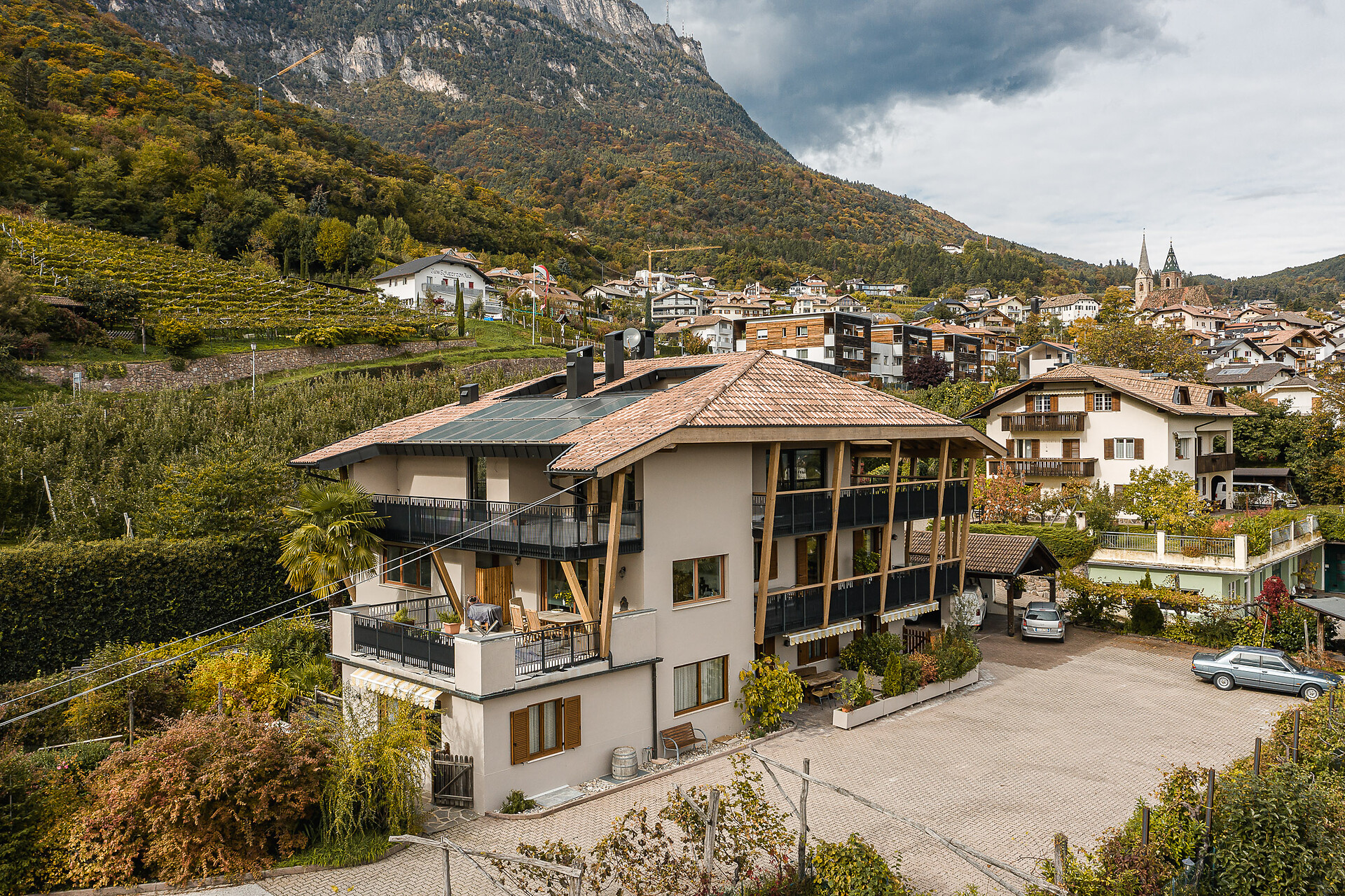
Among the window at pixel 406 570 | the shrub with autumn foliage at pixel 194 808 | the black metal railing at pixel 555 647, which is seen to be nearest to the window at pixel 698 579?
the black metal railing at pixel 555 647

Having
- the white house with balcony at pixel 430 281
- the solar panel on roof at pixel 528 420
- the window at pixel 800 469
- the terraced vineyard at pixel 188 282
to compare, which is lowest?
the window at pixel 800 469

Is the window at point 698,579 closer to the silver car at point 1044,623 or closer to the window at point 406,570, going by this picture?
the window at point 406,570

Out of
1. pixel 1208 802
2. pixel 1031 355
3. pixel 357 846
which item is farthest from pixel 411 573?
pixel 1031 355

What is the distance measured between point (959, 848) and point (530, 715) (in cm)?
978

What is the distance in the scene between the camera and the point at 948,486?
27.1 meters

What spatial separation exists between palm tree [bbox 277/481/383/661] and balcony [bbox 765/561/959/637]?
1126cm

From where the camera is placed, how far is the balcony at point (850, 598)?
22.1 meters

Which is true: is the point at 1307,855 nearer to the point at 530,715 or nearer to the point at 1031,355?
the point at 530,715

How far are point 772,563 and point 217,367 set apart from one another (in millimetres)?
38913

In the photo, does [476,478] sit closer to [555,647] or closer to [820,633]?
[555,647]

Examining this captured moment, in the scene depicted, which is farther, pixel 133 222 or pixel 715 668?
pixel 133 222

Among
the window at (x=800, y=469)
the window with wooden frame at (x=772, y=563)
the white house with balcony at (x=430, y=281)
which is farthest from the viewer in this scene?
the white house with balcony at (x=430, y=281)

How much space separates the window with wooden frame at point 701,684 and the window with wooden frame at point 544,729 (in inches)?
119

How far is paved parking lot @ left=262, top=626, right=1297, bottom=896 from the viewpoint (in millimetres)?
14633
